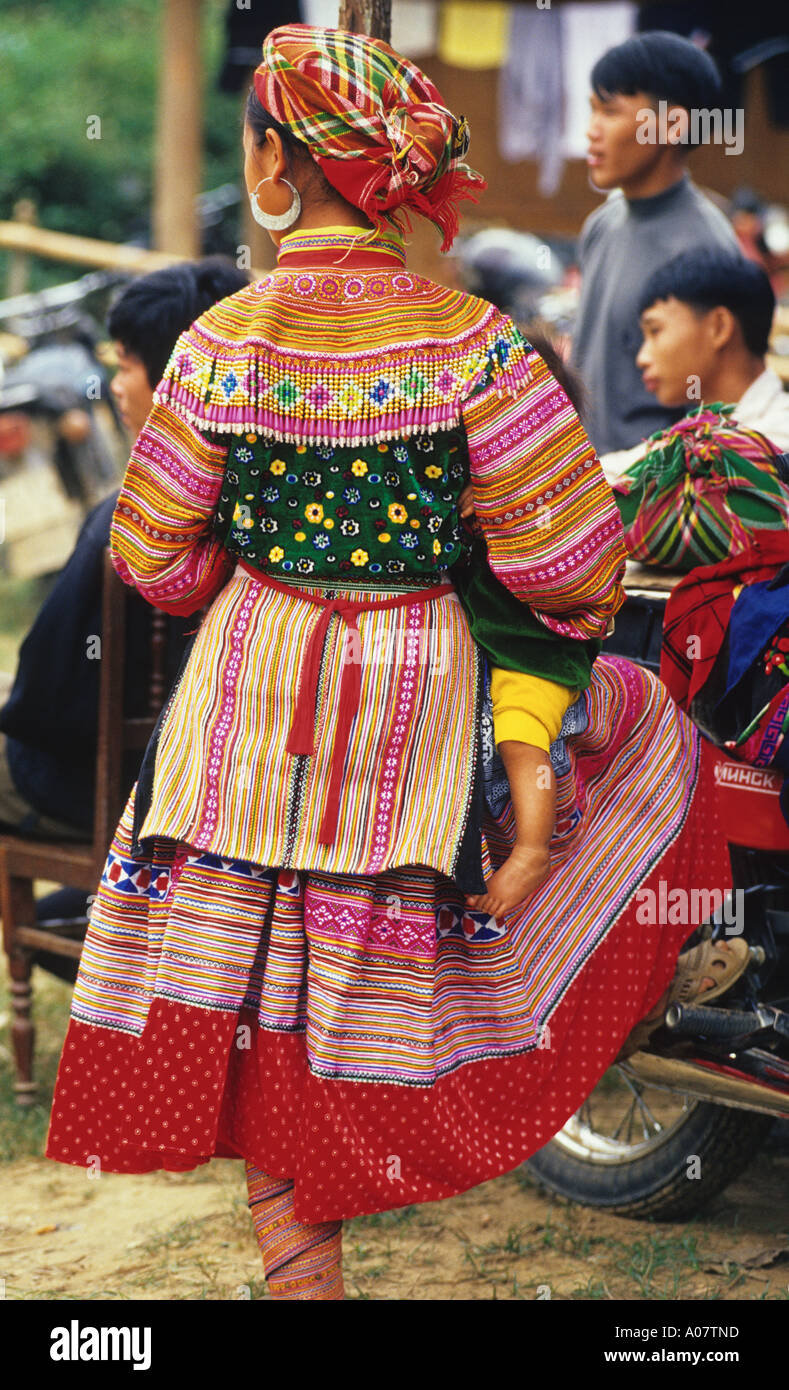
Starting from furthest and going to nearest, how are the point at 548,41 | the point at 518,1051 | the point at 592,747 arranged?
the point at 548,41 < the point at 592,747 < the point at 518,1051

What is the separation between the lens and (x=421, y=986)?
7.16 feet

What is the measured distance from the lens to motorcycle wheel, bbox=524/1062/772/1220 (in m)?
3.08

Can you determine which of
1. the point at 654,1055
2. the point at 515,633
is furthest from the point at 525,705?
the point at 654,1055

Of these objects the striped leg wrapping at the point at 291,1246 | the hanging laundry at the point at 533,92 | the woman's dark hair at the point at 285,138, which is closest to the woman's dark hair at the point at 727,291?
the woman's dark hair at the point at 285,138

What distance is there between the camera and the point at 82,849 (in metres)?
3.83

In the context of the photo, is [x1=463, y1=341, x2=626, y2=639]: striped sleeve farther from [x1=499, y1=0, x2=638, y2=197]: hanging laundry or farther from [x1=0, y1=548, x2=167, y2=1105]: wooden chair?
[x1=499, y1=0, x2=638, y2=197]: hanging laundry

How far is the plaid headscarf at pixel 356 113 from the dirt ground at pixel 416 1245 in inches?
80.8

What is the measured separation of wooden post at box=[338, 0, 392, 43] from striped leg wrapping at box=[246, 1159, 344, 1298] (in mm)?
2155

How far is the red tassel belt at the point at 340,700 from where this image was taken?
2119mm

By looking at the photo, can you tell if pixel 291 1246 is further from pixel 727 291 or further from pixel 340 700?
pixel 727 291

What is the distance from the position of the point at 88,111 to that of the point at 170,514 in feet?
65.8
